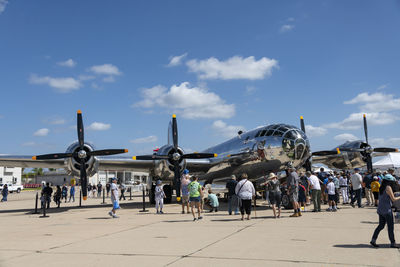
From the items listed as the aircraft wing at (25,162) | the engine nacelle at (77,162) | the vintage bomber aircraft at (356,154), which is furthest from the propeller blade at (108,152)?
the vintage bomber aircraft at (356,154)

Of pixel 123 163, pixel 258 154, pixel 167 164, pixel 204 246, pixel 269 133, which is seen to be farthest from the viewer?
pixel 123 163

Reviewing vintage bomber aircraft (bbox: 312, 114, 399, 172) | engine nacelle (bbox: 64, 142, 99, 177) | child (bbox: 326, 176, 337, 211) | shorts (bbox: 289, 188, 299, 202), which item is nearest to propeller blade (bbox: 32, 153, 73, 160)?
engine nacelle (bbox: 64, 142, 99, 177)

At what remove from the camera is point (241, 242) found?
7020 millimetres

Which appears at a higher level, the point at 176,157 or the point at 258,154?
the point at 176,157

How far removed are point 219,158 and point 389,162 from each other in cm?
2478

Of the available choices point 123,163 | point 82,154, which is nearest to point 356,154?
point 123,163

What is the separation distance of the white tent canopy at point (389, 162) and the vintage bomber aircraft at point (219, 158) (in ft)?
50.5

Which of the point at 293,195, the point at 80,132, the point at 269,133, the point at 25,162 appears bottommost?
the point at 293,195

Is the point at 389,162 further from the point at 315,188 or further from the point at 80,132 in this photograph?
the point at 80,132

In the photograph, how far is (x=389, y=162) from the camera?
1383 inches

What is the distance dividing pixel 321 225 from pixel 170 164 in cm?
1068

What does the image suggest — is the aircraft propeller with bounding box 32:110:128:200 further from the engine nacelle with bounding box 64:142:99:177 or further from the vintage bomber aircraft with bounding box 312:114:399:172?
the vintage bomber aircraft with bounding box 312:114:399:172

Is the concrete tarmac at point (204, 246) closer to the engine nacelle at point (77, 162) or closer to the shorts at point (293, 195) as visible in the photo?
the shorts at point (293, 195)

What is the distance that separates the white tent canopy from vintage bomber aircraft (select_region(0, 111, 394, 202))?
15.4m
